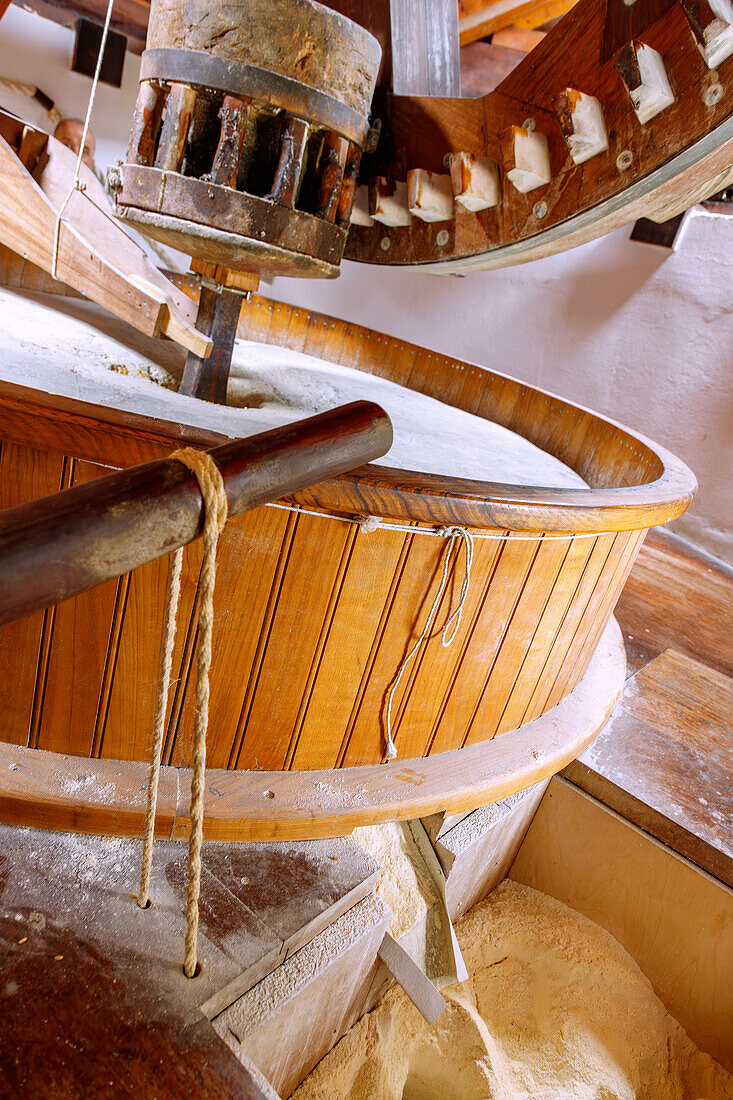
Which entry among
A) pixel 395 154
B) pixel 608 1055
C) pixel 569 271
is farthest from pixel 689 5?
pixel 569 271

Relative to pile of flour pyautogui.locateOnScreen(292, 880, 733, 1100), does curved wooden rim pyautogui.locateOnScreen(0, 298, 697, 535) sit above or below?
above

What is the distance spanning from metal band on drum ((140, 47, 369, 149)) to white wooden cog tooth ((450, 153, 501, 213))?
22.8 inches

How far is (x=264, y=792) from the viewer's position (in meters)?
1.63

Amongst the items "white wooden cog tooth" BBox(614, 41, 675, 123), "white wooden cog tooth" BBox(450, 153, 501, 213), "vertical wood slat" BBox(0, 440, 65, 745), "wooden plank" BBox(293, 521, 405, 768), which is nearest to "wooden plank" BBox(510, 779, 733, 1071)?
"wooden plank" BBox(293, 521, 405, 768)

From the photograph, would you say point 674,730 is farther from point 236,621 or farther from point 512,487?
point 236,621

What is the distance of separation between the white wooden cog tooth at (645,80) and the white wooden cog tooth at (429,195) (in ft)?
2.10

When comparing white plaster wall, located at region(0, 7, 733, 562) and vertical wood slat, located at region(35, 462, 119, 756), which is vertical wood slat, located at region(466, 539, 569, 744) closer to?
vertical wood slat, located at region(35, 462, 119, 756)

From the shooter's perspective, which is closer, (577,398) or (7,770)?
(7,770)

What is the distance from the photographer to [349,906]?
5.79 ft

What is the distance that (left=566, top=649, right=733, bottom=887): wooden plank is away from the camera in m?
2.27

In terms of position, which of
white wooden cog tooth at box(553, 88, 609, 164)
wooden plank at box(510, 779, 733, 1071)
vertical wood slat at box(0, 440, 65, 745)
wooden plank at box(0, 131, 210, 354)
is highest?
white wooden cog tooth at box(553, 88, 609, 164)

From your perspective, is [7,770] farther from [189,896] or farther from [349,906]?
[349,906]

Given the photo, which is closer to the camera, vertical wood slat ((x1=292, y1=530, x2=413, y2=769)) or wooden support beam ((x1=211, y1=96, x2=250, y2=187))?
vertical wood slat ((x1=292, y1=530, x2=413, y2=769))

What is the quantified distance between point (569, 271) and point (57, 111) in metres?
4.25
